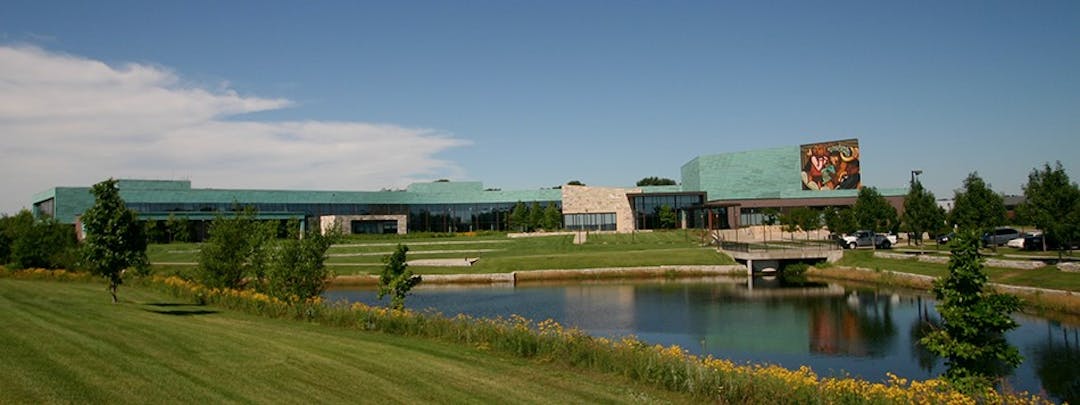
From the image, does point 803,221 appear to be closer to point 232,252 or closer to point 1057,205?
point 1057,205

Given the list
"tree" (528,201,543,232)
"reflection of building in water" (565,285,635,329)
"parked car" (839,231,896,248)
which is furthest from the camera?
"tree" (528,201,543,232)

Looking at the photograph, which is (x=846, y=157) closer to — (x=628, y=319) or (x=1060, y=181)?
(x=1060, y=181)

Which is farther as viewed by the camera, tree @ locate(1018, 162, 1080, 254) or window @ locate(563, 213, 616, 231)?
window @ locate(563, 213, 616, 231)

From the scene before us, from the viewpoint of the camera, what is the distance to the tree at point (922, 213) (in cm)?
4919

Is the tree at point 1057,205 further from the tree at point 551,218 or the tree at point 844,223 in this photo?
the tree at point 551,218

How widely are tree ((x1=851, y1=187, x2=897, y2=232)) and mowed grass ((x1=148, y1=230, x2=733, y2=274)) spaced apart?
11.0m

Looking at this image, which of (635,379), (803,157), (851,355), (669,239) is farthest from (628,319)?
(803,157)

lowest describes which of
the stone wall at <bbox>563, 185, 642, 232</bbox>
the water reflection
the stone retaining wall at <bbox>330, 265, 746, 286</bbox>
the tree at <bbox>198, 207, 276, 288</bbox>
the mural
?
the water reflection

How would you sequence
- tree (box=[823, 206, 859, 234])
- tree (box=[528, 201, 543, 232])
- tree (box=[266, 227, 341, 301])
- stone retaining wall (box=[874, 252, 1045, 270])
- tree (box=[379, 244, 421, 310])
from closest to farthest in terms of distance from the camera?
tree (box=[266, 227, 341, 301]) < tree (box=[379, 244, 421, 310]) < stone retaining wall (box=[874, 252, 1045, 270]) < tree (box=[823, 206, 859, 234]) < tree (box=[528, 201, 543, 232])

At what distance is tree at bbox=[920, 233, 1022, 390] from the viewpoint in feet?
43.8

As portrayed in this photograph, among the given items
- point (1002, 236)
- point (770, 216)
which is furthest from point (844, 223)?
point (770, 216)

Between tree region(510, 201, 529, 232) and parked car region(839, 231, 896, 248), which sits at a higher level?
tree region(510, 201, 529, 232)

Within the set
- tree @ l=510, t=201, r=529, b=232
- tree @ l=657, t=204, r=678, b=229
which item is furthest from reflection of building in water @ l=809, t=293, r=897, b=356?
tree @ l=510, t=201, r=529, b=232

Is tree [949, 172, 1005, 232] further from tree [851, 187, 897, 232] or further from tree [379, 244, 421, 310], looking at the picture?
tree [379, 244, 421, 310]
